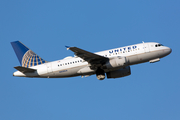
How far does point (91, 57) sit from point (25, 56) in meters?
12.6

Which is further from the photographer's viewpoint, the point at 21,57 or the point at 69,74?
the point at 21,57

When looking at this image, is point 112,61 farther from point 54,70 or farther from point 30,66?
point 30,66

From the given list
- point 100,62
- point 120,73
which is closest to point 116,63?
point 100,62

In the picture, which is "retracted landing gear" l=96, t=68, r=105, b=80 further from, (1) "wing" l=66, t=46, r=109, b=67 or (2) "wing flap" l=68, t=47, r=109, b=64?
(2) "wing flap" l=68, t=47, r=109, b=64

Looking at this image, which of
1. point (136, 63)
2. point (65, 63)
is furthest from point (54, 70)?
point (136, 63)

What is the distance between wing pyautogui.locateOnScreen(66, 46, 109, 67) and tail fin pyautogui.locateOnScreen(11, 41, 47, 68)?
27.4 ft

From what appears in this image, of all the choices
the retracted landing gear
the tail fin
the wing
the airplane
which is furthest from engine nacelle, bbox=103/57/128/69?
the tail fin

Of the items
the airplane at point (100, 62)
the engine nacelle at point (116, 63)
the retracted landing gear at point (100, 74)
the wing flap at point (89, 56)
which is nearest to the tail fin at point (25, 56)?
the airplane at point (100, 62)

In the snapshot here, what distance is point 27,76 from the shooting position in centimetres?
4469

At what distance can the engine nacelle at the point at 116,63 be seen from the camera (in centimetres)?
4197

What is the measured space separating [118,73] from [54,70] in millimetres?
10677

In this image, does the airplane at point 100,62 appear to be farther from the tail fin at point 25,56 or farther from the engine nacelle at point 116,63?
the tail fin at point 25,56

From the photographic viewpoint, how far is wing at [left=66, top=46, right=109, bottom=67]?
40325 millimetres

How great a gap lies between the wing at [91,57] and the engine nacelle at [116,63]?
78 centimetres
